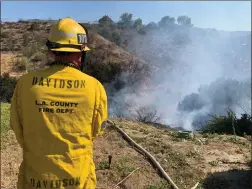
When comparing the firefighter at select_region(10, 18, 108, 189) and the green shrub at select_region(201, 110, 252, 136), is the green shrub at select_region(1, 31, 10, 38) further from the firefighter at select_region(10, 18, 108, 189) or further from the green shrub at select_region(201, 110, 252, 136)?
the firefighter at select_region(10, 18, 108, 189)

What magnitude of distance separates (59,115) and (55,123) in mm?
53

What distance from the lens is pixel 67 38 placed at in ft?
7.98

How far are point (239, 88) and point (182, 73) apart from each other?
11755 mm

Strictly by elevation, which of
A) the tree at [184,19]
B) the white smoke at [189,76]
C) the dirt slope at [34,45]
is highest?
the tree at [184,19]

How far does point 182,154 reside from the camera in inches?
238

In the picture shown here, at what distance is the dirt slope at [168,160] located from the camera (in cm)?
533

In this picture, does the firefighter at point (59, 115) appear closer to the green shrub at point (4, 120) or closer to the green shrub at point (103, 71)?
the green shrub at point (4, 120)

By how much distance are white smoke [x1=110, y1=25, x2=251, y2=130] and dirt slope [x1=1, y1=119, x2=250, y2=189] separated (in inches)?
136

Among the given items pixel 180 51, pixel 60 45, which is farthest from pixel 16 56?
pixel 60 45

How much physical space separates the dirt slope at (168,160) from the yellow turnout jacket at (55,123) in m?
2.87

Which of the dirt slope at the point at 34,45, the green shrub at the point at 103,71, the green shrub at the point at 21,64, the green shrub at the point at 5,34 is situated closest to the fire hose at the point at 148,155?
the green shrub at the point at 103,71

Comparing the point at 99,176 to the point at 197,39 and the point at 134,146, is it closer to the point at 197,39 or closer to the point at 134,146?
the point at 134,146

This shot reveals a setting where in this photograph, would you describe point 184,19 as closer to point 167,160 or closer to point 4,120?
point 4,120

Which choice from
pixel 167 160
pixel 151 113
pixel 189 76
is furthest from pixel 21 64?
pixel 167 160
